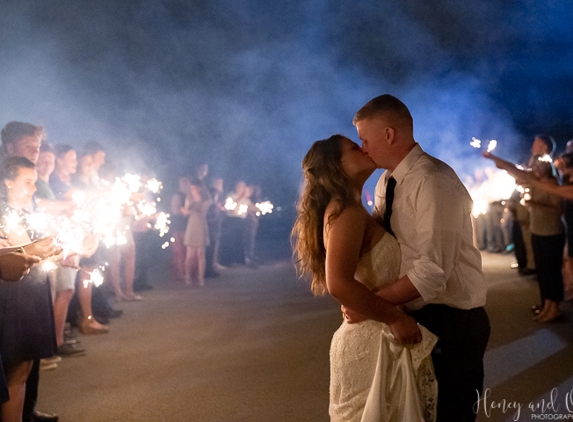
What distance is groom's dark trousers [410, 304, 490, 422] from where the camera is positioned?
94.4 inches

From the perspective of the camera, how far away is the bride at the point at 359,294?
225 cm

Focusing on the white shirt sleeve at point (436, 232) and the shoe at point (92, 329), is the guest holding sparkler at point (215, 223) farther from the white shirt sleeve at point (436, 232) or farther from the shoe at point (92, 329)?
the white shirt sleeve at point (436, 232)

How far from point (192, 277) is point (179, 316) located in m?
4.16

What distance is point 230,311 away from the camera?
26.6 feet

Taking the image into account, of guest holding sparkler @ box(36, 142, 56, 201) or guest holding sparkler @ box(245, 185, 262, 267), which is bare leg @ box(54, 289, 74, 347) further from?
guest holding sparkler @ box(245, 185, 262, 267)

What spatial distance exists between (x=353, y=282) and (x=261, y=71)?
16465 millimetres

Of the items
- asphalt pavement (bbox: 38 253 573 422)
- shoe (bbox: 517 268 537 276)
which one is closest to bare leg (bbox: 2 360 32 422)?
asphalt pavement (bbox: 38 253 573 422)

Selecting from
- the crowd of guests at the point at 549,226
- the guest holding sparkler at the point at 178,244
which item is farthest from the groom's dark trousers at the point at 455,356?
the guest holding sparkler at the point at 178,244

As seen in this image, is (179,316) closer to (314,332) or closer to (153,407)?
(314,332)

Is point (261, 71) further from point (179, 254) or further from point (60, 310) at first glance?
point (60, 310)

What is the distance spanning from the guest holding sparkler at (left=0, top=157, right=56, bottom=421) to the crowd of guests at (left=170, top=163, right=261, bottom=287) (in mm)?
6969

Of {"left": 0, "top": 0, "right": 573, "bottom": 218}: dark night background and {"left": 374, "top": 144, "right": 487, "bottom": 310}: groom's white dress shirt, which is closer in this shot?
{"left": 374, "top": 144, "right": 487, "bottom": 310}: groom's white dress shirt

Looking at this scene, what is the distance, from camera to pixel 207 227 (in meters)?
11.4

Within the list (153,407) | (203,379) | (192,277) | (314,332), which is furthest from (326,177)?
(192,277)
